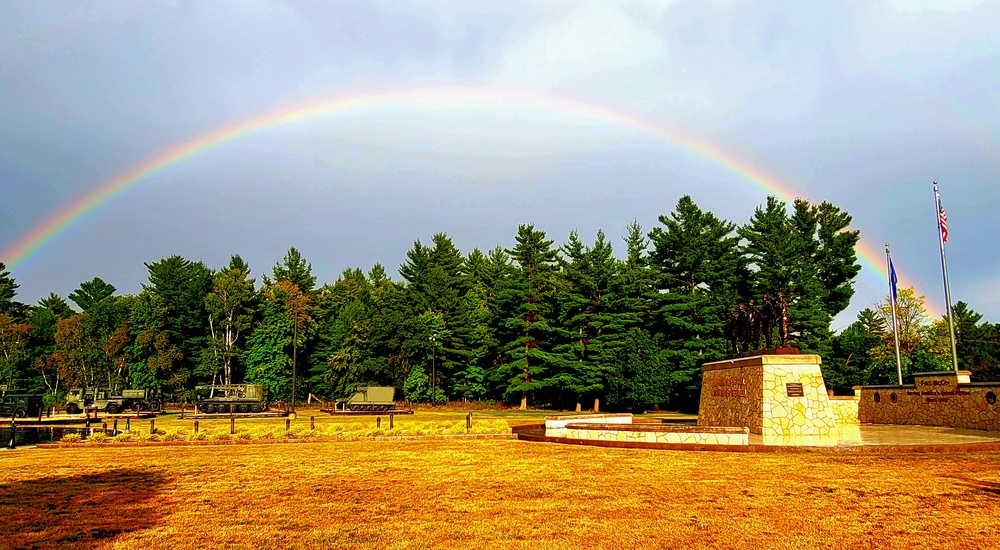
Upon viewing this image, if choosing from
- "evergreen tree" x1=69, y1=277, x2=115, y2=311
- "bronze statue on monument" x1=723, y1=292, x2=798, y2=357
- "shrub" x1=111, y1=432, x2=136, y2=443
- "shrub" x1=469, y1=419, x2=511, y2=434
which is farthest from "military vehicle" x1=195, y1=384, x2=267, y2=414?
"evergreen tree" x1=69, y1=277, x2=115, y2=311

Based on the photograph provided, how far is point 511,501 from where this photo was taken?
950 centimetres

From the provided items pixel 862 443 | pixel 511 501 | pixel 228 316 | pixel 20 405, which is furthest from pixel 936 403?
pixel 228 316

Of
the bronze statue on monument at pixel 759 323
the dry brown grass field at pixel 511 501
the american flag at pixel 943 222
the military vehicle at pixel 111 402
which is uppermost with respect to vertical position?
the american flag at pixel 943 222

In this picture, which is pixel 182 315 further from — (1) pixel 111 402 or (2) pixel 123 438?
(2) pixel 123 438

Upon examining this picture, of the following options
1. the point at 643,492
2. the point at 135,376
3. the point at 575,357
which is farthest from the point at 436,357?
the point at 643,492

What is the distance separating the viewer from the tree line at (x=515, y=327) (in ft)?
145

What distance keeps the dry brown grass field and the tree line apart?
27.3 meters

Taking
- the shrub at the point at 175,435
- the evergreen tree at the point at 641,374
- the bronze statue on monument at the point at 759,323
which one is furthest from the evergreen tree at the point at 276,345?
the bronze statue on monument at the point at 759,323

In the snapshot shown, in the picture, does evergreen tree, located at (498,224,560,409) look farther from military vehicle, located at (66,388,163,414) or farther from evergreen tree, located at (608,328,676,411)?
military vehicle, located at (66,388,163,414)

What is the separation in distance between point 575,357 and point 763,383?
2767cm

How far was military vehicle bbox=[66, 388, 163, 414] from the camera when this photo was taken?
41.7m

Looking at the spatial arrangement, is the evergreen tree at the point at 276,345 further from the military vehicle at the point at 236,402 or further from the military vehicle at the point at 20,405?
the military vehicle at the point at 20,405

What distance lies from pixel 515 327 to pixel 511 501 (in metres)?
39.3

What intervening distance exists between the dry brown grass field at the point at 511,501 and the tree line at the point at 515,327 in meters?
27.3
